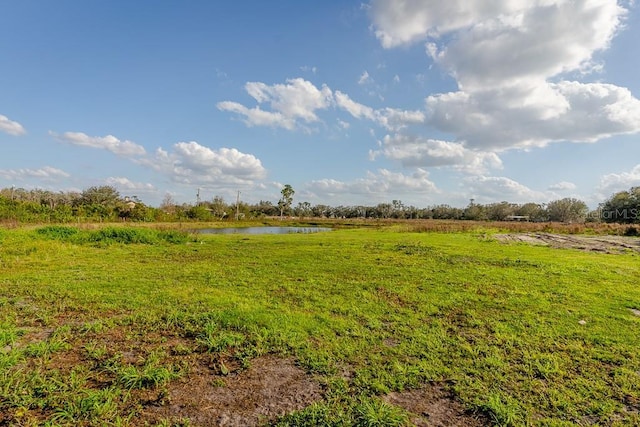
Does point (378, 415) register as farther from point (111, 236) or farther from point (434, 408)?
point (111, 236)

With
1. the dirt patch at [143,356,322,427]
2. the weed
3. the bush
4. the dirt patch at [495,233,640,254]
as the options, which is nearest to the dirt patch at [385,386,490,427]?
the weed

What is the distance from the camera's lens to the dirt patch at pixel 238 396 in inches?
114

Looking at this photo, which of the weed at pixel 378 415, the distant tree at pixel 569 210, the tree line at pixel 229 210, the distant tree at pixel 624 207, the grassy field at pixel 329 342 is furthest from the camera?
the distant tree at pixel 569 210

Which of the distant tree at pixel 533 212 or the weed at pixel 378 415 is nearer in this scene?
the weed at pixel 378 415

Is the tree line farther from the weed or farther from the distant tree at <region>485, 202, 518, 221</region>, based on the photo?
the weed

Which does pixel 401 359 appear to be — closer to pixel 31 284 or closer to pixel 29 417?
pixel 29 417

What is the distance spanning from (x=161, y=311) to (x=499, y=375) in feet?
17.4

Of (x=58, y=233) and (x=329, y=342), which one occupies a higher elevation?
(x=58, y=233)

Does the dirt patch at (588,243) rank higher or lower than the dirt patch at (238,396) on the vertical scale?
higher

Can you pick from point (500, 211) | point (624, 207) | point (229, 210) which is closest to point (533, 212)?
point (500, 211)

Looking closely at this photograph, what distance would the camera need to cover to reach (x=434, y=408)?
3.11 meters

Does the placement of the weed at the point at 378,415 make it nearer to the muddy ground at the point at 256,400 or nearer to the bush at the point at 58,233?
the muddy ground at the point at 256,400

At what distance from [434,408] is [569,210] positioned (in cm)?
10705

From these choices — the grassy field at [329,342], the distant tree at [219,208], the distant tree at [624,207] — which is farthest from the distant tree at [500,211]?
the grassy field at [329,342]
